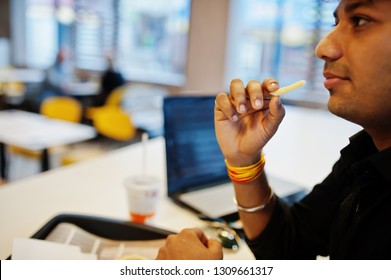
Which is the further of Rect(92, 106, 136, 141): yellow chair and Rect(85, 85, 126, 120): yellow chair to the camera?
Rect(85, 85, 126, 120): yellow chair

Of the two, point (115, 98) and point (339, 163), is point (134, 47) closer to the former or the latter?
point (115, 98)

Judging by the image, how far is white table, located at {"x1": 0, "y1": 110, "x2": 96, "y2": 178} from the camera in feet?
7.36

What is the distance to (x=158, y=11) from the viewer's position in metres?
3.67

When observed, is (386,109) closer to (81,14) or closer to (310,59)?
(310,59)

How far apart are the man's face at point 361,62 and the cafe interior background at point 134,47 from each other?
343 millimetres

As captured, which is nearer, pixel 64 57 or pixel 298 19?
pixel 298 19

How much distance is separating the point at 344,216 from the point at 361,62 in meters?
0.25

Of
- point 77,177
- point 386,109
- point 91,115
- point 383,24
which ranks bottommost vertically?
point 91,115

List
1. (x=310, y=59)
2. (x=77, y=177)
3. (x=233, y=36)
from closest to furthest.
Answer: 1. (x=310, y=59)
2. (x=77, y=177)
3. (x=233, y=36)

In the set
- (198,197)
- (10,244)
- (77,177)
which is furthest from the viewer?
(77,177)

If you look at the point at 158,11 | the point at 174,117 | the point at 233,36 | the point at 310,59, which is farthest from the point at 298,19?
the point at 158,11

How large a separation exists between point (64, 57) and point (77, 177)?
4.70 meters

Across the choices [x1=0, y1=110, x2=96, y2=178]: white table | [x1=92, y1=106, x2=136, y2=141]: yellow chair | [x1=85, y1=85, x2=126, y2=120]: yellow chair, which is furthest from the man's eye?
[x1=85, y1=85, x2=126, y2=120]: yellow chair

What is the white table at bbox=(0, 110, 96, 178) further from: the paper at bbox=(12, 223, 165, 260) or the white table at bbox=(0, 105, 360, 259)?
the paper at bbox=(12, 223, 165, 260)
